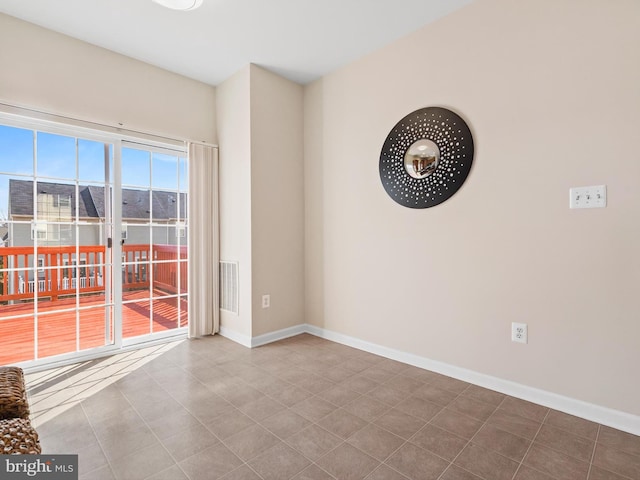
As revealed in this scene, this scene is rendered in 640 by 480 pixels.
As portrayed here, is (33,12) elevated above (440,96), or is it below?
above

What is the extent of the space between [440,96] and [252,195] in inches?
70.2

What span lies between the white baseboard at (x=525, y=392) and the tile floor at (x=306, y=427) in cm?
5

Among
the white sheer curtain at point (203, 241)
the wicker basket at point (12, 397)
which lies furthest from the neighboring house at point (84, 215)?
the wicker basket at point (12, 397)

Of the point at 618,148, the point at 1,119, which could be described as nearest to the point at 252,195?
the point at 1,119

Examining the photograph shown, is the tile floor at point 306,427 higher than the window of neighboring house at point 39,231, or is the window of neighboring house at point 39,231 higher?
the window of neighboring house at point 39,231

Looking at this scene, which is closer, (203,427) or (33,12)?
(203,427)

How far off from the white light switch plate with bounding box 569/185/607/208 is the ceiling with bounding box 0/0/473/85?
1.49 meters

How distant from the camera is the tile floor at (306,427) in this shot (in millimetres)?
1456

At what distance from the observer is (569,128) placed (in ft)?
6.19

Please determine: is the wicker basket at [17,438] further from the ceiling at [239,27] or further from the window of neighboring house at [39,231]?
the ceiling at [239,27]

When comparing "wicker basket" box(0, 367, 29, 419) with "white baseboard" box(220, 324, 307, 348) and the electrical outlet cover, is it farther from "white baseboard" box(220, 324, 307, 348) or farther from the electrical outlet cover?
the electrical outlet cover

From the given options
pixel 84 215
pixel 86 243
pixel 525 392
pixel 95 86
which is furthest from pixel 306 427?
pixel 95 86

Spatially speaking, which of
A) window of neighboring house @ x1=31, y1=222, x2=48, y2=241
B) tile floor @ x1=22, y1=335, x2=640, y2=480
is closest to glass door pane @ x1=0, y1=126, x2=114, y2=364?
window of neighboring house @ x1=31, y1=222, x2=48, y2=241

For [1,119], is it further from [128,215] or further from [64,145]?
[128,215]
